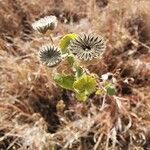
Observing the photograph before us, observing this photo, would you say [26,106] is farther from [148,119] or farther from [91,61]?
[91,61]

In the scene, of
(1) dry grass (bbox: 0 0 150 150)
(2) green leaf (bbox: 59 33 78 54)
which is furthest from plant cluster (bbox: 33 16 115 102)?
(1) dry grass (bbox: 0 0 150 150)

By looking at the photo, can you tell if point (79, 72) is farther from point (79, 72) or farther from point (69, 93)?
point (69, 93)

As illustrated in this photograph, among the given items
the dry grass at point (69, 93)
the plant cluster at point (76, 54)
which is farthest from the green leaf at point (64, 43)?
the dry grass at point (69, 93)

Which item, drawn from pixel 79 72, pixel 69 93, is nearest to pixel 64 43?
pixel 79 72

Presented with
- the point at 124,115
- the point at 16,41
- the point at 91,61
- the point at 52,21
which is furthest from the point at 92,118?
the point at 91,61

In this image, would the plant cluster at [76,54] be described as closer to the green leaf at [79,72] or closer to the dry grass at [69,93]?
the green leaf at [79,72]

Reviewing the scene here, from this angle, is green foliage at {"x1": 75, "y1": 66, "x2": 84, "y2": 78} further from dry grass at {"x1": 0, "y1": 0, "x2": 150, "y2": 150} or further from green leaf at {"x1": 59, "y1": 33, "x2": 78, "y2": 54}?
dry grass at {"x1": 0, "y1": 0, "x2": 150, "y2": 150}
